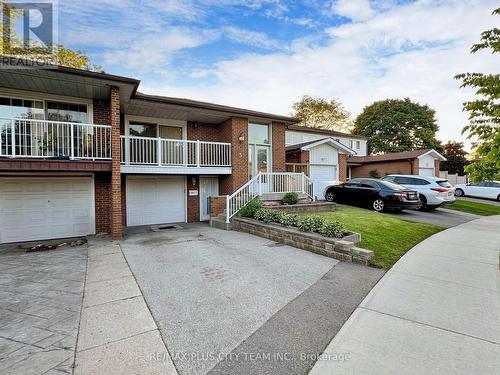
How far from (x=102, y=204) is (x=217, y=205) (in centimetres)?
444

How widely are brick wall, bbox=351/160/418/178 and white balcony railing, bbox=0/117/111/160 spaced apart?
71.1ft

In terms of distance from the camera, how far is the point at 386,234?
767 cm

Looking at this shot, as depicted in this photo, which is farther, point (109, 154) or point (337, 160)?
point (337, 160)

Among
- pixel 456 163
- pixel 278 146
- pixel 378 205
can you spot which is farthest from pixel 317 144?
pixel 456 163

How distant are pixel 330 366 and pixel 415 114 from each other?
4481 cm

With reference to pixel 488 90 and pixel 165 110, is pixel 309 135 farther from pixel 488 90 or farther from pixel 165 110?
pixel 488 90

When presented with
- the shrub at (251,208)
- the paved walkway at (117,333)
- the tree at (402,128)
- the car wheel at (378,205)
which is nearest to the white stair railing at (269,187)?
the shrub at (251,208)

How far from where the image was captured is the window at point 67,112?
29.3 ft

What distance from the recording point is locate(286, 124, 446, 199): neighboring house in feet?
50.1

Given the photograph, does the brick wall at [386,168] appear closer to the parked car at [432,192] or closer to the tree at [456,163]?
the parked car at [432,192]

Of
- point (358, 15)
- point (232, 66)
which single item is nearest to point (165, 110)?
point (232, 66)

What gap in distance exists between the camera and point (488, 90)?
5.57 m

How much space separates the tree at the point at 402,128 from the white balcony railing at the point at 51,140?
1530 inches

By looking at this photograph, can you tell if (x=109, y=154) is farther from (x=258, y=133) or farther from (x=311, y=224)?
(x=311, y=224)
